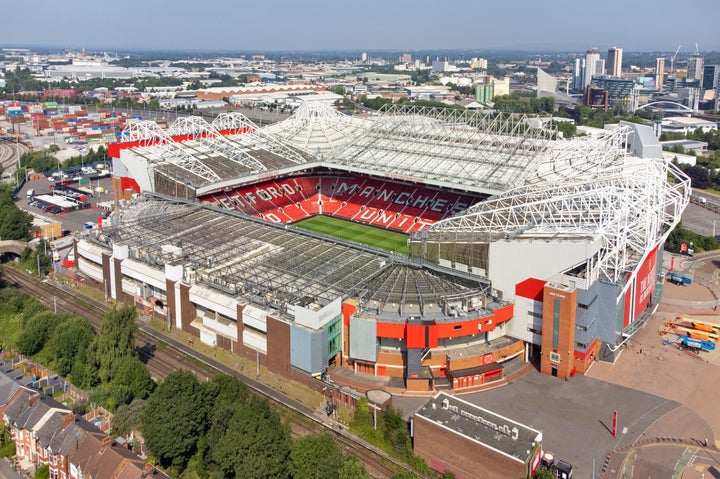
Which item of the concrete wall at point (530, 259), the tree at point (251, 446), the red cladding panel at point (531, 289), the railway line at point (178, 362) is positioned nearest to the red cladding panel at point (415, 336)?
the railway line at point (178, 362)

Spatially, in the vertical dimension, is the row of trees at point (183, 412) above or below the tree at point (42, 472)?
above

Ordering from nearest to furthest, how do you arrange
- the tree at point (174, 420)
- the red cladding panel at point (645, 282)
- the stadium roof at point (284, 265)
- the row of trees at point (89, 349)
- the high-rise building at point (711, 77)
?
the tree at point (174, 420), the row of trees at point (89, 349), the stadium roof at point (284, 265), the red cladding panel at point (645, 282), the high-rise building at point (711, 77)

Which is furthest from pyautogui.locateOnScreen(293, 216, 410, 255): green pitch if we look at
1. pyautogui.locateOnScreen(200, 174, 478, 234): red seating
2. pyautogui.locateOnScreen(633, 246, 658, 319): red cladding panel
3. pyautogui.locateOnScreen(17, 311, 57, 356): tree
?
pyautogui.locateOnScreen(17, 311, 57, 356): tree

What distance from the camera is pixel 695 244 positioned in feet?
203

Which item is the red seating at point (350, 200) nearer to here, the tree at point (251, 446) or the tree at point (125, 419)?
the tree at point (125, 419)

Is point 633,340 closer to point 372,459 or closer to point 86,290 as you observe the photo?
point 372,459

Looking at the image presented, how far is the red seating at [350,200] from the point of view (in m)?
65.7

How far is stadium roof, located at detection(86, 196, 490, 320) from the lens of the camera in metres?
38.5

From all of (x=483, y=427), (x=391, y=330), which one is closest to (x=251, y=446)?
(x=483, y=427)

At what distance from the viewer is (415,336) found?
35.1 metres

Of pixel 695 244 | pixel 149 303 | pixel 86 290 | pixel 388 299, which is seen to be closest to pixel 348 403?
pixel 388 299

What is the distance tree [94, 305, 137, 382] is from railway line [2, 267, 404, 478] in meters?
2.94

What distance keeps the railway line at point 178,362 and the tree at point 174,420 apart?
530 centimetres

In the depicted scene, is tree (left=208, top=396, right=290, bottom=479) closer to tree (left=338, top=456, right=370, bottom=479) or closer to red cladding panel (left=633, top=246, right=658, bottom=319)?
tree (left=338, top=456, right=370, bottom=479)
